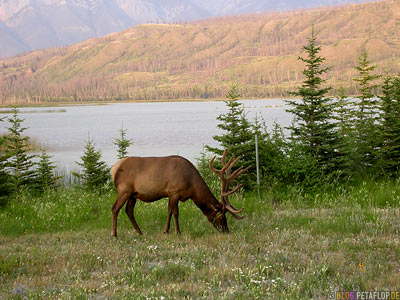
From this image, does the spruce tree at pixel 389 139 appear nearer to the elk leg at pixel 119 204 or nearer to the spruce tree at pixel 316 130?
the spruce tree at pixel 316 130

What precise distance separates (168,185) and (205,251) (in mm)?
1702

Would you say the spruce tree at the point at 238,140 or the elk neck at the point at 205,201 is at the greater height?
the spruce tree at the point at 238,140

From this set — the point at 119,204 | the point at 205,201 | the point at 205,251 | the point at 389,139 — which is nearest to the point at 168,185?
the point at 205,201

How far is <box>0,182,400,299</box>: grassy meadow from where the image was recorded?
19.6 feet

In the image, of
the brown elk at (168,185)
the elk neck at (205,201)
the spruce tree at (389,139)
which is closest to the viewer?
the brown elk at (168,185)

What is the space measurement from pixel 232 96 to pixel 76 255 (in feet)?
28.1

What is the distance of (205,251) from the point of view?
7660mm

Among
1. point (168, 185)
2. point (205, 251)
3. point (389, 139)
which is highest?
point (389, 139)

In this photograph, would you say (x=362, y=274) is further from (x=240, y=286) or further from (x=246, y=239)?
(x=246, y=239)

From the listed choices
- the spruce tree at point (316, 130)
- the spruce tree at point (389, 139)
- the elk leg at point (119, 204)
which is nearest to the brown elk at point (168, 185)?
the elk leg at point (119, 204)

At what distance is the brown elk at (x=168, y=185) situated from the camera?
8.80 meters

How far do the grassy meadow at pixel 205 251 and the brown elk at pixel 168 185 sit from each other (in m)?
0.45

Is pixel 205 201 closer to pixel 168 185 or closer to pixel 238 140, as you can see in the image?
pixel 168 185

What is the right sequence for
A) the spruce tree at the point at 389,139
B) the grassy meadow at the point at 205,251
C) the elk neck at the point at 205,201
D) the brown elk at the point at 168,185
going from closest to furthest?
the grassy meadow at the point at 205,251 < the brown elk at the point at 168,185 < the elk neck at the point at 205,201 < the spruce tree at the point at 389,139
